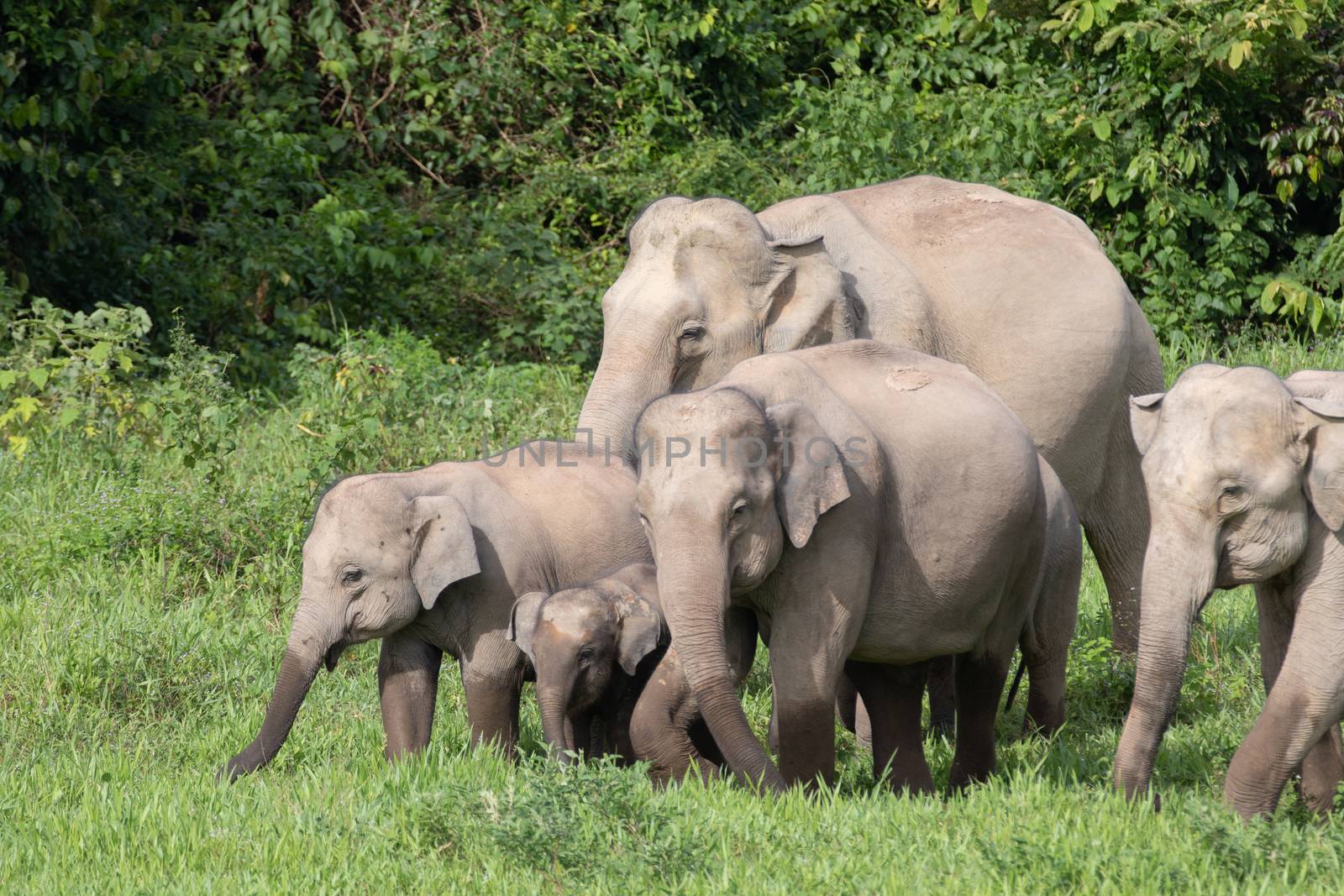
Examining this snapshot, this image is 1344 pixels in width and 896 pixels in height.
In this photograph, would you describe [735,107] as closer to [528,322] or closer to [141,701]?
[528,322]

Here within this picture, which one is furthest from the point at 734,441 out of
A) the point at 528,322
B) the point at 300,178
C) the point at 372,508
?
the point at 300,178

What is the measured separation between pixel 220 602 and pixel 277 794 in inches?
102

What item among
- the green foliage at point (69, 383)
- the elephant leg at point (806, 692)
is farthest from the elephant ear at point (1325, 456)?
the green foliage at point (69, 383)

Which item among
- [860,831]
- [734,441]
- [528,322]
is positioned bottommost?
[528,322]

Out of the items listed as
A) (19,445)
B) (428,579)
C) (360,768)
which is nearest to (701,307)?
(428,579)

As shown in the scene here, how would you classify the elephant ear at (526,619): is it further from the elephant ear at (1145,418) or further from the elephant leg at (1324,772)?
the elephant leg at (1324,772)

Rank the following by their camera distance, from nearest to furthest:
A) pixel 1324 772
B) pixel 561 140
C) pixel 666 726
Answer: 1. pixel 1324 772
2. pixel 666 726
3. pixel 561 140

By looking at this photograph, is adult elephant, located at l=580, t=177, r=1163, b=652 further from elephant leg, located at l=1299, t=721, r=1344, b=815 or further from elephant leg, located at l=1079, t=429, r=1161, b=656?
elephant leg, located at l=1299, t=721, r=1344, b=815

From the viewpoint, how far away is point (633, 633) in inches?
217

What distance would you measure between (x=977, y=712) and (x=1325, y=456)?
1433mm

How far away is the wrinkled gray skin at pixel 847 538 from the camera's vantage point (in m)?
4.77

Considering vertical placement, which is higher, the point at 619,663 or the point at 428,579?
the point at 428,579

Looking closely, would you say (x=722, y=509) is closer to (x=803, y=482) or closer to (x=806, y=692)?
(x=803, y=482)

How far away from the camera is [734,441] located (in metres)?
4.78
